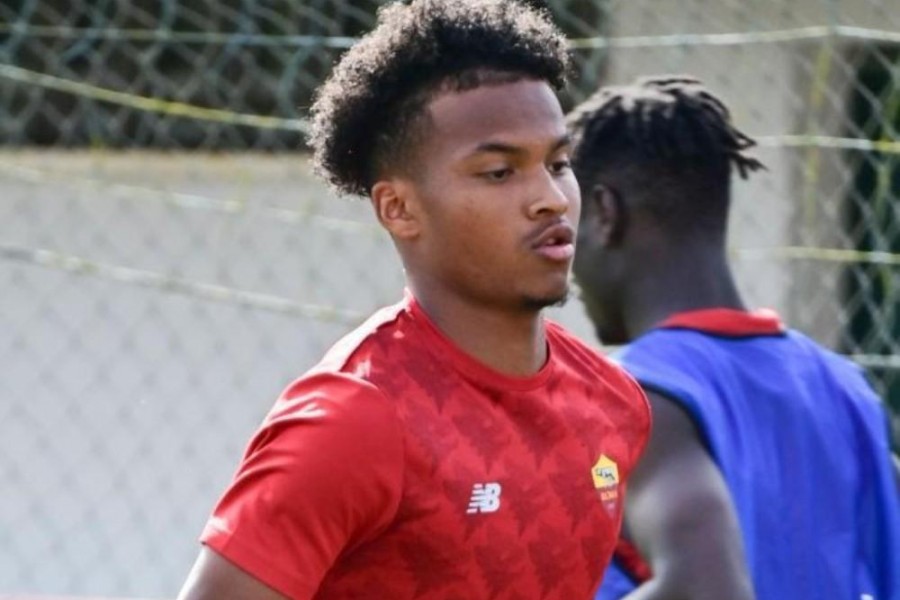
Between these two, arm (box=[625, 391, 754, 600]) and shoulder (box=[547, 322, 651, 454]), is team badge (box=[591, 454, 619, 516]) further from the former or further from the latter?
arm (box=[625, 391, 754, 600])

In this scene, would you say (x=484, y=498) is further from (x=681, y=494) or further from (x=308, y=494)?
(x=681, y=494)

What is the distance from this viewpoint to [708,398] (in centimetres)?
335

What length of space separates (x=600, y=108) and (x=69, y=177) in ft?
9.82

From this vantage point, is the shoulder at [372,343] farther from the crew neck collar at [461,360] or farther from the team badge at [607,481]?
the team badge at [607,481]

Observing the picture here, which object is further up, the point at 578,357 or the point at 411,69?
the point at 411,69

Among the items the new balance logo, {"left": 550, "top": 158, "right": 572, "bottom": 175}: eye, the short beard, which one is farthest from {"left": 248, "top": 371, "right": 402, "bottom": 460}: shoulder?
{"left": 550, "top": 158, "right": 572, "bottom": 175}: eye

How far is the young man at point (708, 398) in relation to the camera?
3250mm

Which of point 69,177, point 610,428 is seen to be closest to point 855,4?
point 69,177

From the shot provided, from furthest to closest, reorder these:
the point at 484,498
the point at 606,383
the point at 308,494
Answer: the point at 606,383 < the point at 484,498 < the point at 308,494

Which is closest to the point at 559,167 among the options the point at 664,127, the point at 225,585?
the point at 225,585

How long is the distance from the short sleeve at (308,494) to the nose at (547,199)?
0.32m

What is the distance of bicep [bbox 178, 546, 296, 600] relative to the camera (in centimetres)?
247

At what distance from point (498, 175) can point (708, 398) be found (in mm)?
799

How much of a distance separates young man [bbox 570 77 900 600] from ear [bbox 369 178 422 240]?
2.21 ft
